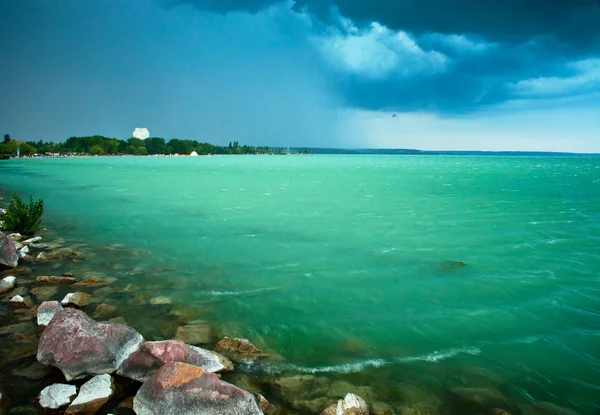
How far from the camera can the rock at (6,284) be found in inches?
403

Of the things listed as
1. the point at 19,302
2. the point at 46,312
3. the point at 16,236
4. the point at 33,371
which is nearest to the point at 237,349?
the point at 33,371

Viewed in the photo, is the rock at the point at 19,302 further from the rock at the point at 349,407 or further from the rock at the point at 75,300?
the rock at the point at 349,407

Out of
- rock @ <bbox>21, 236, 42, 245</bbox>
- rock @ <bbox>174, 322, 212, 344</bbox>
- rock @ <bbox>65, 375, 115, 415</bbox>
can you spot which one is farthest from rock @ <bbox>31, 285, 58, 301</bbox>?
rock @ <bbox>21, 236, 42, 245</bbox>

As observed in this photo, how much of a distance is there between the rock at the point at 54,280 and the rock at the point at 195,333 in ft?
16.1

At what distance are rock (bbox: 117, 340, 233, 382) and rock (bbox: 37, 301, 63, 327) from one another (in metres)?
3.11

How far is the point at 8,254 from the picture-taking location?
12.4 meters

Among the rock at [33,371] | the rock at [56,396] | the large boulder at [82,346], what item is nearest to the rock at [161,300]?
the large boulder at [82,346]

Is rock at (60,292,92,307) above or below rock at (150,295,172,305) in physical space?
above

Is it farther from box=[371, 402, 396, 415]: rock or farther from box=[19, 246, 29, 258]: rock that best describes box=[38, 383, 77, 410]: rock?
box=[19, 246, 29, 258]: rock

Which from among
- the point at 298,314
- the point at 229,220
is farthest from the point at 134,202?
the point at 298,314

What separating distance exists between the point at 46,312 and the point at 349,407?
7200 mm

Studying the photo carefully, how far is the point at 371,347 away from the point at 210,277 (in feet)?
21.8

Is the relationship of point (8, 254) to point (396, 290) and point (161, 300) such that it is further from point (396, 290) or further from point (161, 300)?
Result: point (396, 290)

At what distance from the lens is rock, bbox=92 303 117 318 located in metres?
9.13
